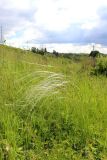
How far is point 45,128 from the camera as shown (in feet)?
18.5

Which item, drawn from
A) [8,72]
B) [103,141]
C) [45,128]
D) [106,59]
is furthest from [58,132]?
[106,59]

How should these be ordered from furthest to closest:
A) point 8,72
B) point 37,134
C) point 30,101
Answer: point 8,72 < point 30,101 < point 37,134

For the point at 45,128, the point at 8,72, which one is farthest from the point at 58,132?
the point at 8,72

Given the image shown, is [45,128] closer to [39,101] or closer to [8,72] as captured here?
[39,101]

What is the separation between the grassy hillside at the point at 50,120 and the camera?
5.25 meters

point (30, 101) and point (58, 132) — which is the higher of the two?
point (30, 101)

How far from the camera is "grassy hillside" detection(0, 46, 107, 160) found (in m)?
5.25

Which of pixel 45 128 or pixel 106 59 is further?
pixel 106 59

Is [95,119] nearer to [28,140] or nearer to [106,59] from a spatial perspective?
[28,140]

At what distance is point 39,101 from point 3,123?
0.84m

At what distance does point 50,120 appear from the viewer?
5.82 meters

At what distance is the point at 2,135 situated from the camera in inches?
208

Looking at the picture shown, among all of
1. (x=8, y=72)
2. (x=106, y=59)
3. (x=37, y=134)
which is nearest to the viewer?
(x=37, y=134)

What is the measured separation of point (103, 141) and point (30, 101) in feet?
3.69
